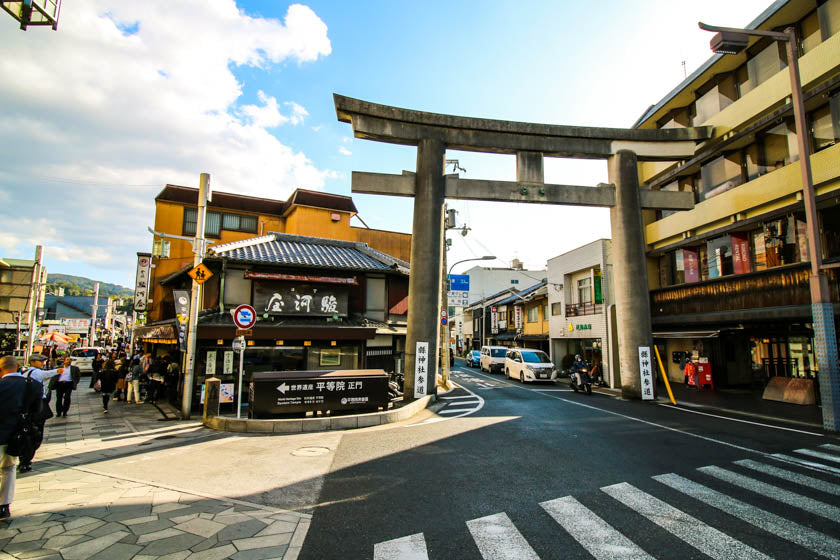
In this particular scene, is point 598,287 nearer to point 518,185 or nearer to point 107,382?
point 518,185

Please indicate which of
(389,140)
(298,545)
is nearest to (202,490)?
(298,545)

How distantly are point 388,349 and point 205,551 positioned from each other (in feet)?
53.0

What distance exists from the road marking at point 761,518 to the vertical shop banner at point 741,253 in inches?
615

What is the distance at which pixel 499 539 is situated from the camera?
4.61 m

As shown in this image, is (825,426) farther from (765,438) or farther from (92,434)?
(92,434)

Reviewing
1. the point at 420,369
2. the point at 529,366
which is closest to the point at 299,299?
the point at 420,369

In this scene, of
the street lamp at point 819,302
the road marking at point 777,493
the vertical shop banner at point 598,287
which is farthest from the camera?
the vertical shop banner at point 598,287

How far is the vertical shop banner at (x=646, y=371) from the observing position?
17.1m

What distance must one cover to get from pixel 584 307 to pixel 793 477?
2240 cm

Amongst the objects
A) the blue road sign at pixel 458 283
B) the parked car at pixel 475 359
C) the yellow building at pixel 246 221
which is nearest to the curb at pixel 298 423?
the yellow building at pixel 246 221

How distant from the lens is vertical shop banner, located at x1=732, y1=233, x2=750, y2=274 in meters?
18.0

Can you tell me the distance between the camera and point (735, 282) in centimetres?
1772

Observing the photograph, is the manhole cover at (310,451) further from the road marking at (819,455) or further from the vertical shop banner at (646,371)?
the vertical shop banner at (646,371)

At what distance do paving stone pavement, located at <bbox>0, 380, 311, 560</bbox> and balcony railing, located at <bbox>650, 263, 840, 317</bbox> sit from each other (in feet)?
57.4
